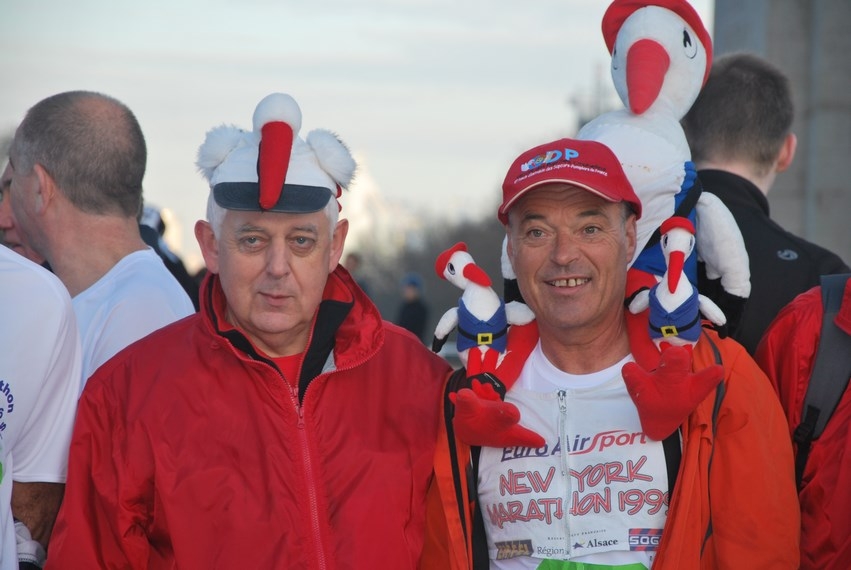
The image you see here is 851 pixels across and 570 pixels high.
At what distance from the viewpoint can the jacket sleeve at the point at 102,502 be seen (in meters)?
3.31

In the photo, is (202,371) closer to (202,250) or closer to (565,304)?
(202,250)

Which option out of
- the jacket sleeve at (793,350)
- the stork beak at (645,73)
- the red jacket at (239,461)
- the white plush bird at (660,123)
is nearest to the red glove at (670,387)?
the jacket sleeve at (793,350)

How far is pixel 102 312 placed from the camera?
13.3 ft

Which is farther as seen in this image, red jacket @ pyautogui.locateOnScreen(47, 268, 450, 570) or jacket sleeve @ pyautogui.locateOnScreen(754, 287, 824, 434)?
jacket sleeve @ pyautogui.locateOnScreen(754, 287, 824, 434)

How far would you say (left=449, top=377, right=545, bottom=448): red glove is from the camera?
3229 millimetres

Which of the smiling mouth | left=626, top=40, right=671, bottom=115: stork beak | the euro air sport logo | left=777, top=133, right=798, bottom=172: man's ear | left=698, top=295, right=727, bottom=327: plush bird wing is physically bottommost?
the euro air sport logo

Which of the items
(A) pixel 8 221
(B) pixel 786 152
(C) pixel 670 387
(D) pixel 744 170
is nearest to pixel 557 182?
(C) pixel 670 387

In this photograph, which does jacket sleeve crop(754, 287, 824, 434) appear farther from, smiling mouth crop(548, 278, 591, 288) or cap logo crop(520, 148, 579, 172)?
cap logo crop(520, 148, 579, 172)

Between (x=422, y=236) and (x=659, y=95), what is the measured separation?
208 feet

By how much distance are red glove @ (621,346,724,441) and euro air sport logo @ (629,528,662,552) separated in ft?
0.99

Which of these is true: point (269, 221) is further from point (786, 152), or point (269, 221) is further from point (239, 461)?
point (786, 152)

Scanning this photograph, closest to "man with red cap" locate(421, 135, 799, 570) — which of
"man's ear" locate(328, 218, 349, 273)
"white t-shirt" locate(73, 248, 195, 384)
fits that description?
"man's ear" locate(328, 218, 349, 273)

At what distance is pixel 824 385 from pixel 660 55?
1.33 meters

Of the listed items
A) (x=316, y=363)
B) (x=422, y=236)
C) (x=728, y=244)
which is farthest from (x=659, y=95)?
(x=422, y=236)
